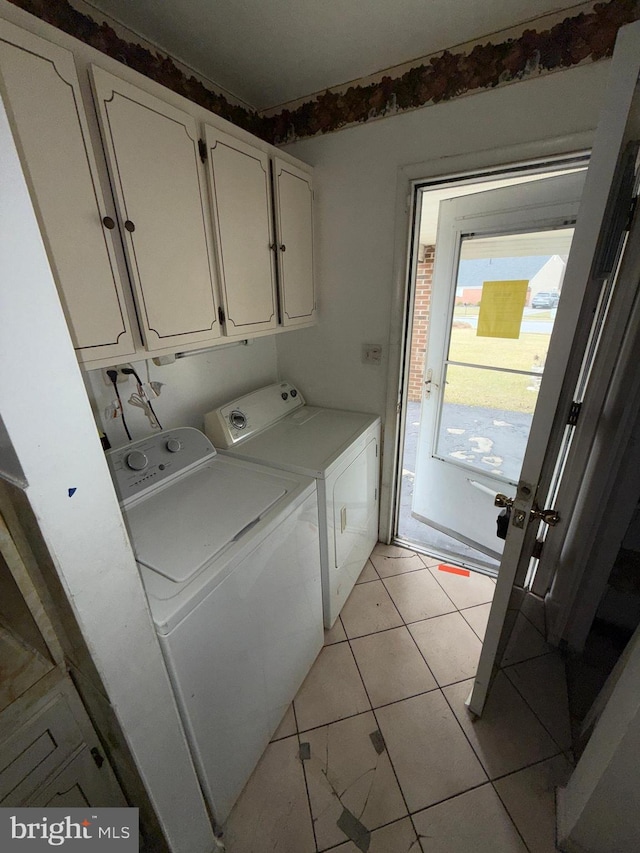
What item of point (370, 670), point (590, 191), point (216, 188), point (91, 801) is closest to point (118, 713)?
point (91, 801)

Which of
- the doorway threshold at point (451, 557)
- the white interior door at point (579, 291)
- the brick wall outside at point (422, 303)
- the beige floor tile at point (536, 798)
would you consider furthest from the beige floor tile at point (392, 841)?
the brick wall outside at point (422, 303)

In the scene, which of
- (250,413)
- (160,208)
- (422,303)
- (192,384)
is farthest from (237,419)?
(422,303)

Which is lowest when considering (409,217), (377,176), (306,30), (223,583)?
(223,583)

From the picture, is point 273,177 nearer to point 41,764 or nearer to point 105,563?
point 105,563

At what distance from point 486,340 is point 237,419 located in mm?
1408

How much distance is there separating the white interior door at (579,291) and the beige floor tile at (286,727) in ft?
2.79

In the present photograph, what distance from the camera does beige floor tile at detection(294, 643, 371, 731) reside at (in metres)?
1.37

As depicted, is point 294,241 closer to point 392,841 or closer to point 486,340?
point 486,340

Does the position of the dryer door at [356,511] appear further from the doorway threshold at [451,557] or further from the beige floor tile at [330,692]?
the beige floor tile at [330,692]

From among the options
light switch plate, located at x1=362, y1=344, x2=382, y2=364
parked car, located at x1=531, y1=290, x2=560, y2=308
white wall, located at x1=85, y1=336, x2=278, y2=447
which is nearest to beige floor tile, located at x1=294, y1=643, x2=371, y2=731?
white wall, located at x1=85, y1=336, x2=278, y2=447

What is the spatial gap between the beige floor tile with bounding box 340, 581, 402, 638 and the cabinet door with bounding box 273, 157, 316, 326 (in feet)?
5.00

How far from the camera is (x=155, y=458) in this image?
1.31 meters

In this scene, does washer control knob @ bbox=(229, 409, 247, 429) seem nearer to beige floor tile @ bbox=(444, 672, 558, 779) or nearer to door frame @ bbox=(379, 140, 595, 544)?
door frame @ bbox=(379, 140, 595, 544)

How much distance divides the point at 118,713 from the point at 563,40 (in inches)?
93.5
